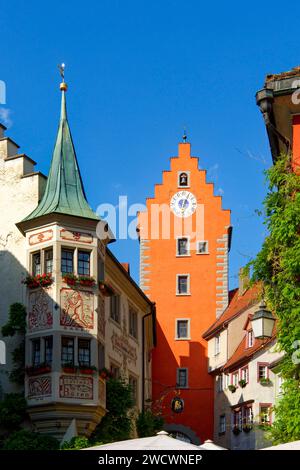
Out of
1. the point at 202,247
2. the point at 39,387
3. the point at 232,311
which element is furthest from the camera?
the point at 202,247

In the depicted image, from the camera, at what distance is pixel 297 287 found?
21.0 meters

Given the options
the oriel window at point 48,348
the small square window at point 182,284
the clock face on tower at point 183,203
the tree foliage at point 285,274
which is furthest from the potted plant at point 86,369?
the clock face on tower at point 183,203

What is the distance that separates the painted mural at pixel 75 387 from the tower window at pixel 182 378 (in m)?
25.8

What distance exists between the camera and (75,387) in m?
31.7

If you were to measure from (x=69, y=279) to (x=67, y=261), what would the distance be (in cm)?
78

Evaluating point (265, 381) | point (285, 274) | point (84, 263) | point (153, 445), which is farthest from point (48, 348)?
point (265, 381)

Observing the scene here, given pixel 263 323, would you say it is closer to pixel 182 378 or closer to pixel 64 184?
pixel 64 184

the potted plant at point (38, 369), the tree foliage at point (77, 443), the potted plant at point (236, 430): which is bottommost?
the tree foliage at point (77, 443)

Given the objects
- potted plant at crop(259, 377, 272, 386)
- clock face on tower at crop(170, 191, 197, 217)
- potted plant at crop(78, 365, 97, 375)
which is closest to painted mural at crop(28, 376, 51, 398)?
potted plant at crop(78, 365, 97, 375)

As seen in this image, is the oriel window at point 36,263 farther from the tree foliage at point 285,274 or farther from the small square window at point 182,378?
the small square window at point 182,378

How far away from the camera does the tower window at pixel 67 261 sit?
3262 centimetres
